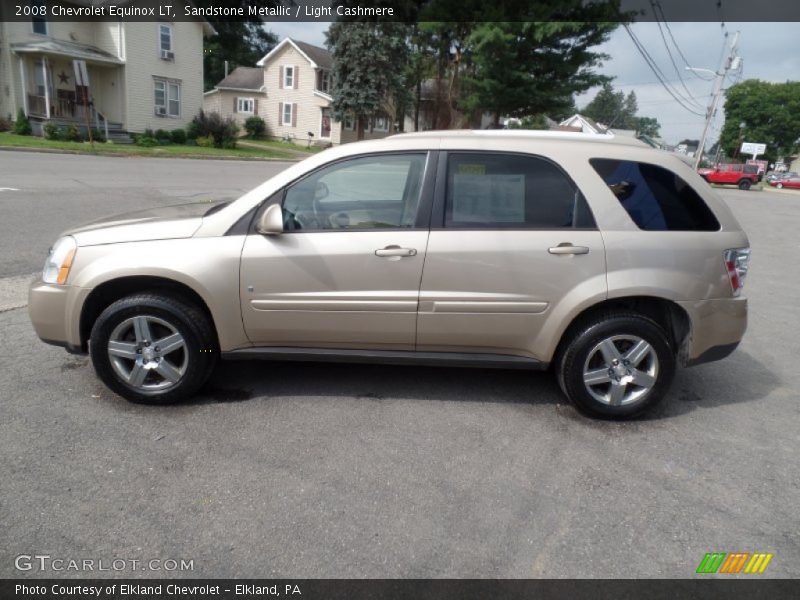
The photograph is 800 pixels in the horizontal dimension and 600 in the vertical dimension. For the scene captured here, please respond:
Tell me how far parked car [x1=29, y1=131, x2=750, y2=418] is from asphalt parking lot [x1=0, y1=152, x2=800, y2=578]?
356mm

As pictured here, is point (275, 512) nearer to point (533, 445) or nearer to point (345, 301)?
point (345, 301)

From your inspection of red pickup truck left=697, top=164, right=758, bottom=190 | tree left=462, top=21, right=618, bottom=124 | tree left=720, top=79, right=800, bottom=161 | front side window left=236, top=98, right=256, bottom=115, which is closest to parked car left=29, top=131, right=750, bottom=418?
tree left=462, top=21, right=618, bottom=124

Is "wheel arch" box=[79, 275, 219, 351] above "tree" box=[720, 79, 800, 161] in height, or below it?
below

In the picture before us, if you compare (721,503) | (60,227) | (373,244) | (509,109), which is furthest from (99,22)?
(721,503)

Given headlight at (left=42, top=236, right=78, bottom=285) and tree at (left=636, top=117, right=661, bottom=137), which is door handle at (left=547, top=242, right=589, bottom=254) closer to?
headlight at (left=42, top=236, right=78, bottom=285)

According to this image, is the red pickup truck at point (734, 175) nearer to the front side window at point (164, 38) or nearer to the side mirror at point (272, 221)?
the front side window at point (164, 38)

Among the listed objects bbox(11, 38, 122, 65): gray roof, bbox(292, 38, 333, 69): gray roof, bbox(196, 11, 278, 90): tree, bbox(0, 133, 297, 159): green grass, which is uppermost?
bbox(196, 11, 278, 90): tree

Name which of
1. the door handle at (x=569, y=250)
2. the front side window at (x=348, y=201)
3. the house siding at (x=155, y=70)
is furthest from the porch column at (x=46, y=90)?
the door handle at (x=569, y=250)

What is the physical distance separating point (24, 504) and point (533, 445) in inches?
107

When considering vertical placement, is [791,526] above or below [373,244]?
below

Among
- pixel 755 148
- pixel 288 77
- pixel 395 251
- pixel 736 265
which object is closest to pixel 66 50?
pixel 288 77

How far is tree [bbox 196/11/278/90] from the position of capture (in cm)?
5644

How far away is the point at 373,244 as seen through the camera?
3.50 meters

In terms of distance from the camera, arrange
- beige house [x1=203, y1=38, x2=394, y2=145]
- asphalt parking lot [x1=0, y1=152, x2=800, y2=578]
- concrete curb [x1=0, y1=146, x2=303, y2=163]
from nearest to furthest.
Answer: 1. asphalt parking lot [x1=0, y1=152, x2=800, y2=578]
2. concrete curb [x1=0, y1=146, x2=303, y2=163]
3. beige house [x1=203, y1=38, x2=394, y2=145]
